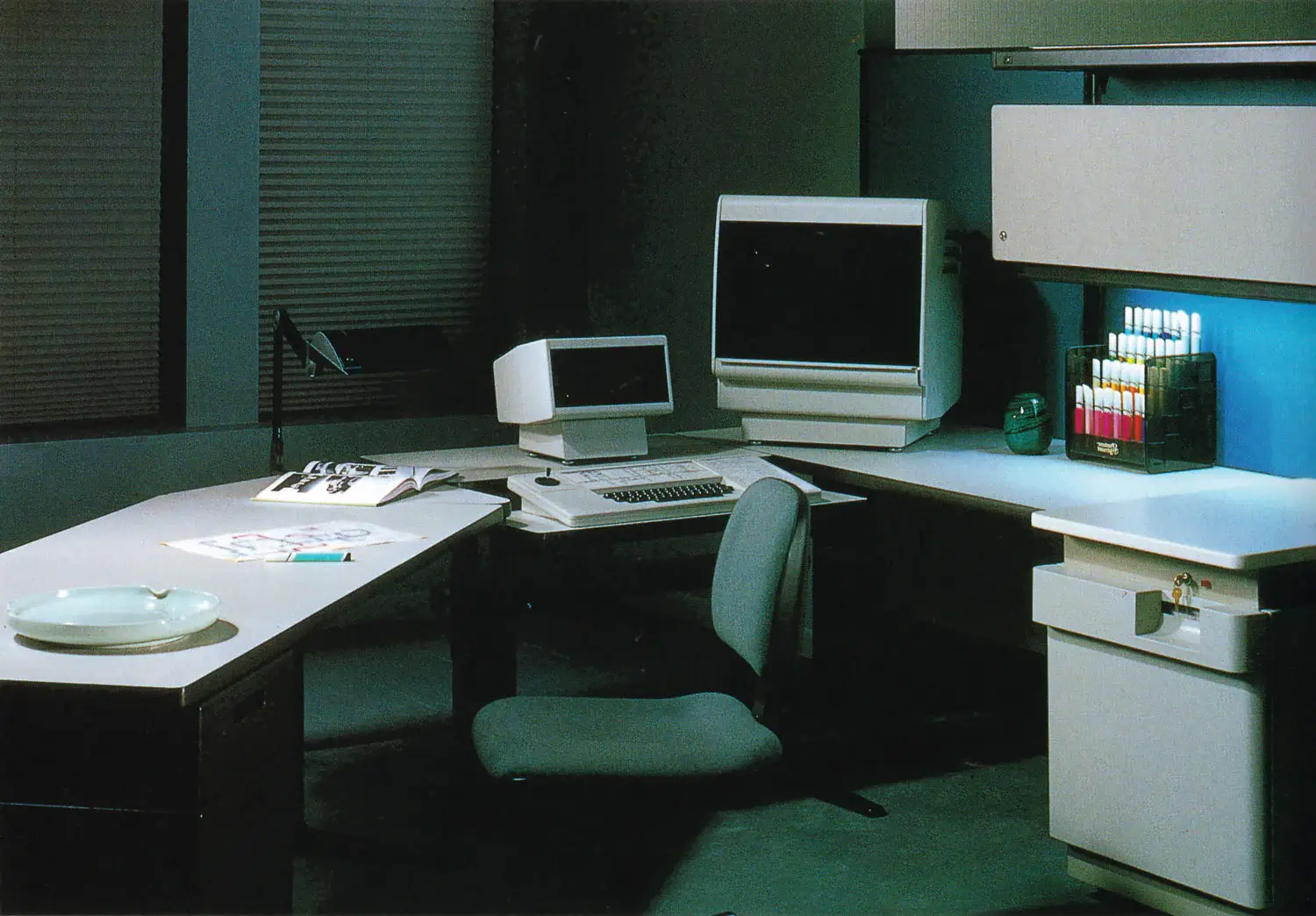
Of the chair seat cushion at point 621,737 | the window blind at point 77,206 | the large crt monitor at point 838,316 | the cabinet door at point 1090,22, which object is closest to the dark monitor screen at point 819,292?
the large crt monitor at point 838,316

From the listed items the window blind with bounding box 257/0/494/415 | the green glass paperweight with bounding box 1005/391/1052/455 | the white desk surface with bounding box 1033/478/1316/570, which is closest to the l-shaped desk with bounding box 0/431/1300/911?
the white desk surface with bounding box 1033/478/1316/570

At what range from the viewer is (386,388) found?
5.10 metres

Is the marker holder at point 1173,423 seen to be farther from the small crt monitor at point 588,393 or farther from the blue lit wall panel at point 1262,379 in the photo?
the small crt monitor at point 588,393

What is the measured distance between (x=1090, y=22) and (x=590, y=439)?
149 cm

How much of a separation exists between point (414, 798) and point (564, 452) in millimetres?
885

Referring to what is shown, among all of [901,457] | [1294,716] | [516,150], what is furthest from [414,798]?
[516,150]

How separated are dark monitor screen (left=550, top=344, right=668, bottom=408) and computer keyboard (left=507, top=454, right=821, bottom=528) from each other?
0.61ft

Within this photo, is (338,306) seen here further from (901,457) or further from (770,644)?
(770,644)

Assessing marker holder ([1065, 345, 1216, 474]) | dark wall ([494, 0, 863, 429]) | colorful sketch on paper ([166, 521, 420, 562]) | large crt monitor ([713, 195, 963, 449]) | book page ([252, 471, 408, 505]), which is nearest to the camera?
colorful sketch on paper ([166, 521, 420, 562])

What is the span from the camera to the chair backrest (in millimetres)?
2582

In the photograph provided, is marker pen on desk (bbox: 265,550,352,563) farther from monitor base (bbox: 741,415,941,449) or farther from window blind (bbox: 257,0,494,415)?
window blind (bbox: 257,0,494,415)

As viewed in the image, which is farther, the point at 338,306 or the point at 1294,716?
the point at 338,306

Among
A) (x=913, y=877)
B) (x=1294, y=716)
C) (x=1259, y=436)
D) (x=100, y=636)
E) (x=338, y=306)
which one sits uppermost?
(x=338, y=306)

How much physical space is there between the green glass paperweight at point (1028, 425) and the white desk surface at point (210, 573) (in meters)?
1.30
